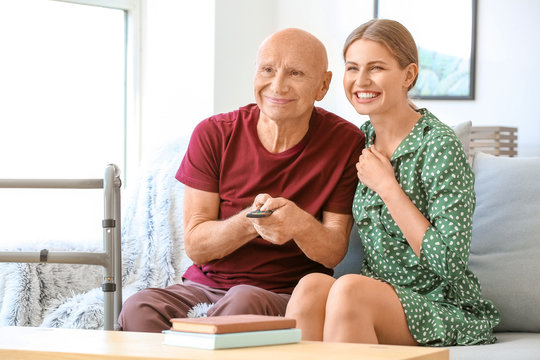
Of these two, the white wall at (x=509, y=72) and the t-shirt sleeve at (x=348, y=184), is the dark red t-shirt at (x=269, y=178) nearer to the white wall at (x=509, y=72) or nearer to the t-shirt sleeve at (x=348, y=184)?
the t-shirt sleeve at (x=348, y=184)

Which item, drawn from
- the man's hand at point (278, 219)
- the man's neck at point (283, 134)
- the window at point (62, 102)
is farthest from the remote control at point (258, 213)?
the window at point (62, 102)

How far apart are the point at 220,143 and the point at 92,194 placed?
2245mm

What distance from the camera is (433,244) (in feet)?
5.27

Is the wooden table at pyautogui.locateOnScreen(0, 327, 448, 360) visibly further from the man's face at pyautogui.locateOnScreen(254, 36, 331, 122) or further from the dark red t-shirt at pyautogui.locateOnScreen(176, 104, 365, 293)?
the man's face at pyautogui.locateOnScreen(254, 36, 331, 122)

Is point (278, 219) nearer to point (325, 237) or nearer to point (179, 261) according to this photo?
point (325, 237)

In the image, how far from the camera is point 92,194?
4090 mm

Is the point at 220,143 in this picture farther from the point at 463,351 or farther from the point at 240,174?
the point at 463,351

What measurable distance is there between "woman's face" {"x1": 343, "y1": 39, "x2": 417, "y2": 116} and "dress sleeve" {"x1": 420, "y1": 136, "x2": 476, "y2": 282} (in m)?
0.15

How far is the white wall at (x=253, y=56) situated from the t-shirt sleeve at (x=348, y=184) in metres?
2.14

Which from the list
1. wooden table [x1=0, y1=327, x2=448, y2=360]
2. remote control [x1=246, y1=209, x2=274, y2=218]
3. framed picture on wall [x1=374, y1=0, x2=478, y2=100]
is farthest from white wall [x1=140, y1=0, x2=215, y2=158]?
wooden table [x1=0, y1=327, x2=448, y2=360]

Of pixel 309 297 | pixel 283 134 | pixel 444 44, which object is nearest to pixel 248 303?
pixel 309 297

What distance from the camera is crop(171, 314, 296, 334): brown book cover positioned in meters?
1.21

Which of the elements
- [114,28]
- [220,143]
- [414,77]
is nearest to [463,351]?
[414,77]

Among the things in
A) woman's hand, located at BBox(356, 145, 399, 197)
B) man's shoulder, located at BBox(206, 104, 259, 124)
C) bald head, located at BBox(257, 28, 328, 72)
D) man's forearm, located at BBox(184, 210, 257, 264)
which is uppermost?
bald head, located at BBox(257, 28, 328, 72)
